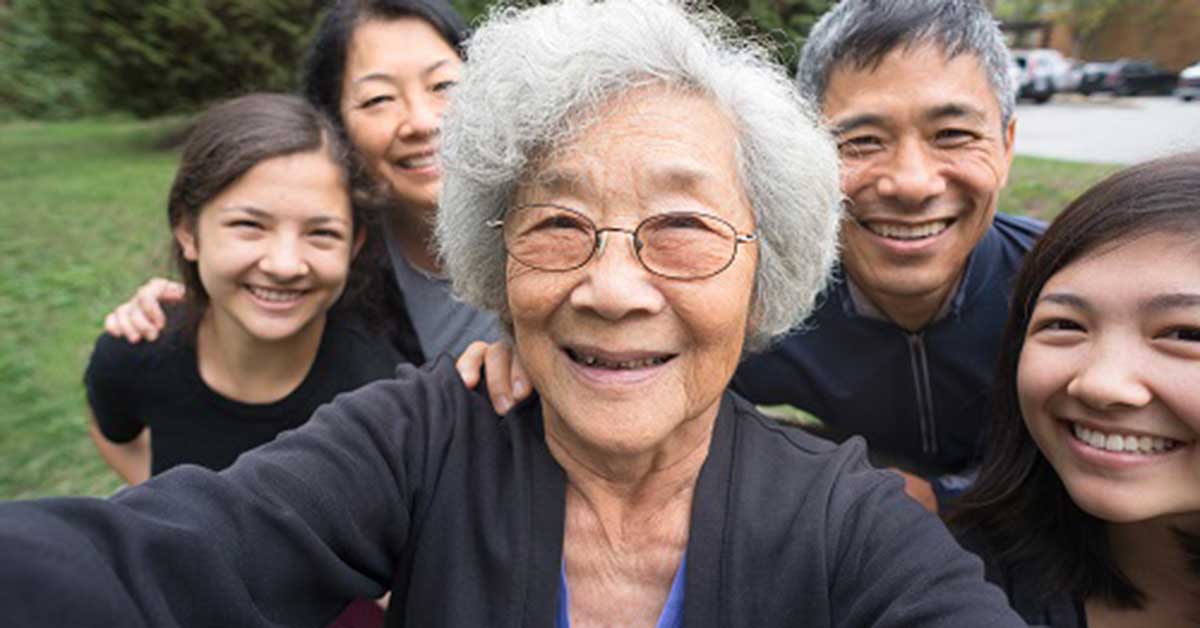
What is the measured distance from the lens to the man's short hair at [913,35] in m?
2.54

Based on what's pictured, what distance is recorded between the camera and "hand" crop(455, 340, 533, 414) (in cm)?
206

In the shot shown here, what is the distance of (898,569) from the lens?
166 centimetres

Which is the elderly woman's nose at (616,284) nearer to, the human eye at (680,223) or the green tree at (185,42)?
the human eye at (680,223)

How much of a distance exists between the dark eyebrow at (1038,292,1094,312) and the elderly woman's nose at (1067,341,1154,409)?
0.08 m

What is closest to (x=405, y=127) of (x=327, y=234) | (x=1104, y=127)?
(x=327, y=234)

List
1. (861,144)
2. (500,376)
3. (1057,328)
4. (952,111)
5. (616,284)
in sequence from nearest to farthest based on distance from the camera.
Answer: (616,284) < (1057,328) < (500,376) < (952,111) < (861,144)

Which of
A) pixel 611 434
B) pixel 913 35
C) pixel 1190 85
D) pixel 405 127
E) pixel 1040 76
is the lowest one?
pixel 1040 76

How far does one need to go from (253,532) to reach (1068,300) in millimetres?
1695

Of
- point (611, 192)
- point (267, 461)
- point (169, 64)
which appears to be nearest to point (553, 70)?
point (611, 192)

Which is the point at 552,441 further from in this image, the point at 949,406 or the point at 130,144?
the point at 130,144

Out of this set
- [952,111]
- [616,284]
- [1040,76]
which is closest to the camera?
[616,284]

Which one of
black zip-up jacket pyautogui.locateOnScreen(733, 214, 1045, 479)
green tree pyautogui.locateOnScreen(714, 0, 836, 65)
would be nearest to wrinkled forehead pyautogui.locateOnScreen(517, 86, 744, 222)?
black zip-up jacket pyautogui.locateOnScreen(733, 214, 1045, 479)

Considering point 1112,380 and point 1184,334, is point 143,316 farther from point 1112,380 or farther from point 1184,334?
point 1184,334

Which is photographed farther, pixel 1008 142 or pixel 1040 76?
pixel 1040 76
